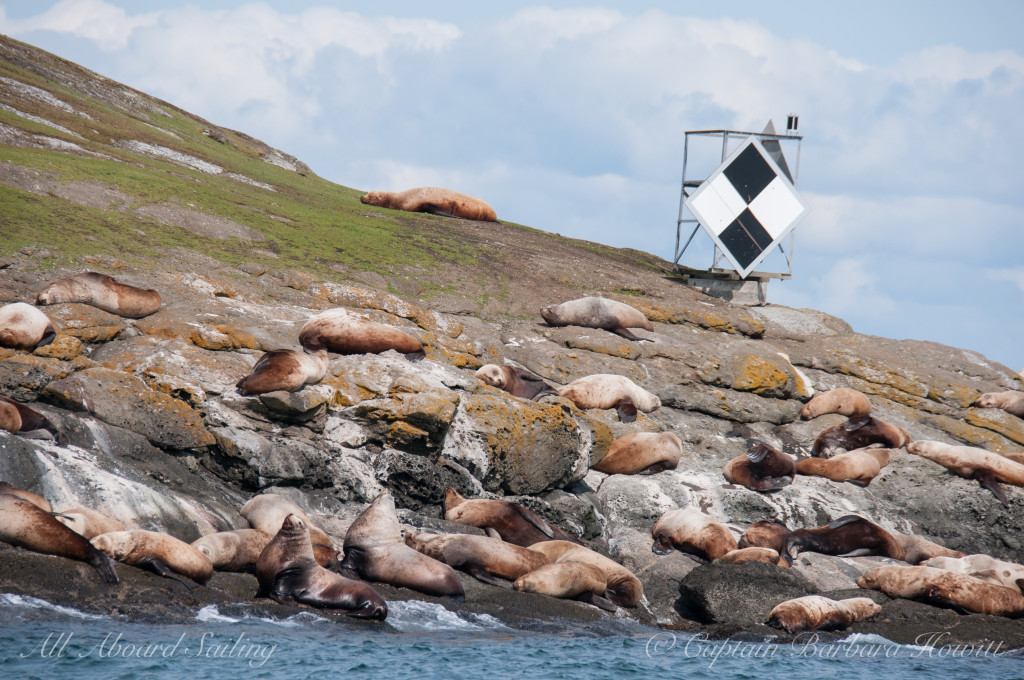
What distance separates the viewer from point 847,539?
10.5 meters

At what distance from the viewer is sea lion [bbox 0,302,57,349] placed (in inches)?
362

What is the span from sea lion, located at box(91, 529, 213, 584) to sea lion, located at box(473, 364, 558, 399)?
217 inches

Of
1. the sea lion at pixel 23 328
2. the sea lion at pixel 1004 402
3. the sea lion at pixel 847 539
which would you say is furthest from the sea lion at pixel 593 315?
the sea lion at pixel 23 328

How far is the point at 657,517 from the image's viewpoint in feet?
36.0

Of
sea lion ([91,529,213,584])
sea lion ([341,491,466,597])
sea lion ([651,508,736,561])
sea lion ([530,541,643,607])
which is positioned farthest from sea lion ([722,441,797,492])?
sea lion ([91,529,213,584])

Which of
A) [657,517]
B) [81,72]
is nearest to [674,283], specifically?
[657,517]

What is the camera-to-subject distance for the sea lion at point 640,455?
38.0ft

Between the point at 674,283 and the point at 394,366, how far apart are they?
385 inches

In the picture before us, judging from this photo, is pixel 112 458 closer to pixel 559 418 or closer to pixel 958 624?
pixel 559 418

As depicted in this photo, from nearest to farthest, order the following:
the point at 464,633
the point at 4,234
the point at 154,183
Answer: the point at 464,633 → the point at 4,234 → the point at 154,183

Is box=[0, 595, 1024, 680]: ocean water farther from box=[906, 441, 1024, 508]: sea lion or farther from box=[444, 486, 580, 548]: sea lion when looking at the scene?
box=[906, 441, 1024, 508]: sea lion

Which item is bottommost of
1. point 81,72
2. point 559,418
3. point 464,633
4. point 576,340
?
point 464,633

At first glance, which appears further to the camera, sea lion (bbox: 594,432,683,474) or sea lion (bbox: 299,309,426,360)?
sea lion (bbox: 594,432,683,474)

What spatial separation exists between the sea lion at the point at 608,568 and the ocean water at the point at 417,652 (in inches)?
19.9
